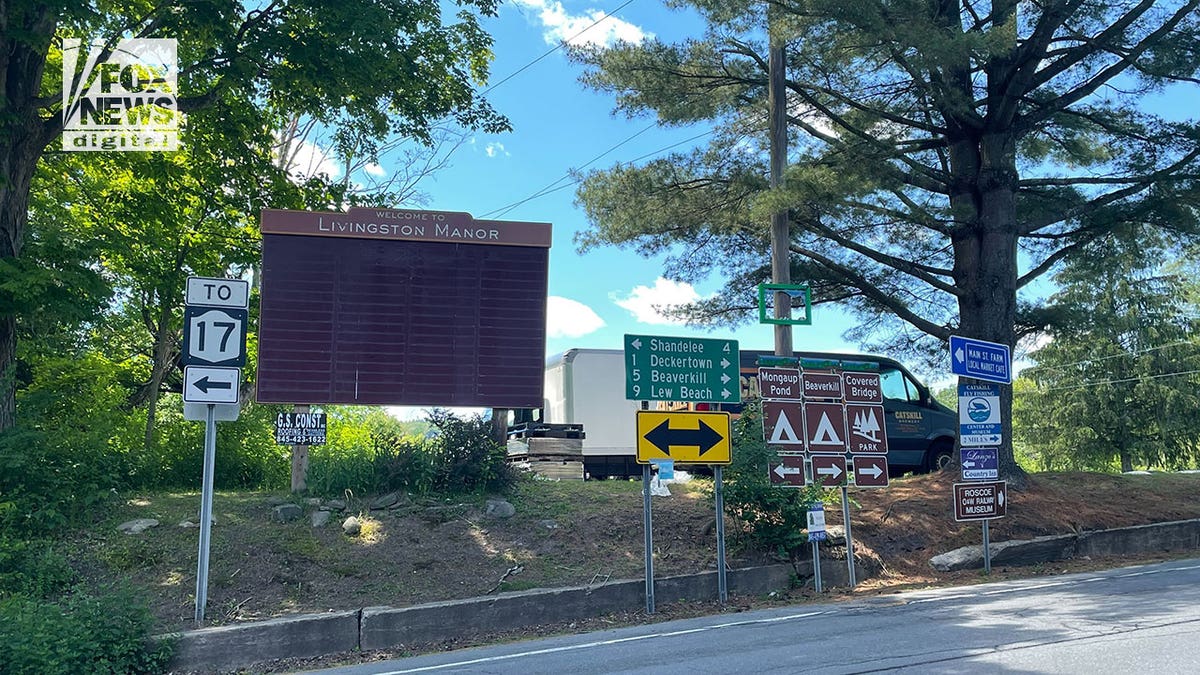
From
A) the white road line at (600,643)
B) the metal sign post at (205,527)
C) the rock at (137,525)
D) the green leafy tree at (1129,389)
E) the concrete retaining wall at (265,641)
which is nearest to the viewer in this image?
the white road line at (600,643)

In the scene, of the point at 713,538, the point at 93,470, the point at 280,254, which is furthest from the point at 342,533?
the point at 713,538

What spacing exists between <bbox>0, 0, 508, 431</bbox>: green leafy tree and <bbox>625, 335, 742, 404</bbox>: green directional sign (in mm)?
5385

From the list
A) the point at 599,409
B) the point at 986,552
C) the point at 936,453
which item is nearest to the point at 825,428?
the point at 986,552

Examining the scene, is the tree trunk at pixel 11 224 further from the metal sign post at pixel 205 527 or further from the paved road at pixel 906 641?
the paved road at pixel 906 641

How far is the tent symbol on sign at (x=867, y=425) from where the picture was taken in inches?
453

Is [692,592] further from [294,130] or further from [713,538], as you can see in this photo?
[294,130]

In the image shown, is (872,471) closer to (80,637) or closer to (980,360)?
(980,360)

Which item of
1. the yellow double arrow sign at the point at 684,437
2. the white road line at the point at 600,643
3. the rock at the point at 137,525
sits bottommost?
the white road line at the point at 600,643

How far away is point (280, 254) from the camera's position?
35.9ft

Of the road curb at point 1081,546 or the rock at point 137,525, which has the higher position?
the rock at point 137,525

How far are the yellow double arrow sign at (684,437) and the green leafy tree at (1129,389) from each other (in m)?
30.7

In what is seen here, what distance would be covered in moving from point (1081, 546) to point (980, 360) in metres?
3.42

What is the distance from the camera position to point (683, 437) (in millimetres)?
10164

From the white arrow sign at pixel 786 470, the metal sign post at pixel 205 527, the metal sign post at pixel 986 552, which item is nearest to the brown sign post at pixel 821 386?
the white arrow sign at pixel 786 470
